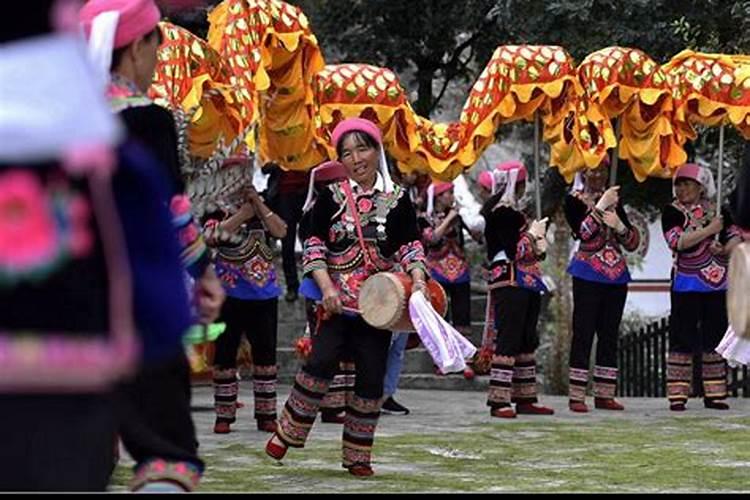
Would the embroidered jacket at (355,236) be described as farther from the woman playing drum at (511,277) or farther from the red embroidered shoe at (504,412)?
the red embroidered shoe at (504,412)

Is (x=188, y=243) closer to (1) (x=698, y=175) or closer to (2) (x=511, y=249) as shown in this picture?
(2) (x=511, y=249)

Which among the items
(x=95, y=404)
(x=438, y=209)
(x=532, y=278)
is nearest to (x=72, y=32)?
(x=95, y=404)

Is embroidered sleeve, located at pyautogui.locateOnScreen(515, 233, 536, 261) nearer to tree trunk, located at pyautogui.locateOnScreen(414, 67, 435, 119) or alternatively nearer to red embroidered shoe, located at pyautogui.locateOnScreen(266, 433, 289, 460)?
red embroidered shoe, located at pyautogui.locateOnScreen(266, 433, 289, 460)

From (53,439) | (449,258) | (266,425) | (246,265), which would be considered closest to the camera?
(53,439)

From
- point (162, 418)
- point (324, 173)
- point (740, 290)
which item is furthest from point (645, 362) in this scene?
point (162, 418)

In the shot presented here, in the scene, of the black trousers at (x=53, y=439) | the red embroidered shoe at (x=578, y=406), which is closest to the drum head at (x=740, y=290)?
the black trousers at (x=53, y=439)

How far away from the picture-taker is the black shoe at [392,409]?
1296 centimetres

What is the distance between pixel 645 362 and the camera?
16625mm

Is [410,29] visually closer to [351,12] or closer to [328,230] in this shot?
[351,12]

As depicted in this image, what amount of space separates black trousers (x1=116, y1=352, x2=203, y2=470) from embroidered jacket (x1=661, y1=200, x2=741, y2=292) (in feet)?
27.8

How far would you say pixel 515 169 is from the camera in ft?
40.6

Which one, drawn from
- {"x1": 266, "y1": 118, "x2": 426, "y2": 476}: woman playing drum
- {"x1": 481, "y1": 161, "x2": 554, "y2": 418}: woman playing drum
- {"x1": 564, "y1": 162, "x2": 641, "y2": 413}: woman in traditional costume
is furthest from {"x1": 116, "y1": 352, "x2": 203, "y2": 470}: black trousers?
{"x1": 564, "y1": 162, "x2": 641, "y2": 413}: woman in traditional costume

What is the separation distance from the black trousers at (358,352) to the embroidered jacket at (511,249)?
12.7 ft

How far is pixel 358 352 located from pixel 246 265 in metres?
2.56
